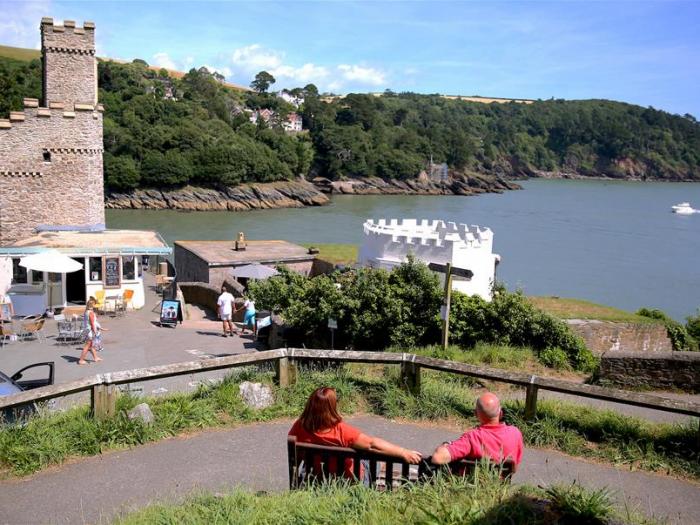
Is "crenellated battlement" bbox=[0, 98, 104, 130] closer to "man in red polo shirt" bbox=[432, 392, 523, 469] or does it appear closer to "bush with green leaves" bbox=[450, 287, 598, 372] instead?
"bush with green leaves" bbox=[450, 287, 598, 372]

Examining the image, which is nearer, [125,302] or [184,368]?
Answer: [184,368]

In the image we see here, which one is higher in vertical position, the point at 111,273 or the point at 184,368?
the point at 184,368

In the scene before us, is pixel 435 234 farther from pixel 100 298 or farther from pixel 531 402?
pixel 531 402

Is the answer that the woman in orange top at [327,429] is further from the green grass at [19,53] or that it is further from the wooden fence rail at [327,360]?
the green grass at [19,53]

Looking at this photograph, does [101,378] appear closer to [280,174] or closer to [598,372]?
[598,372]

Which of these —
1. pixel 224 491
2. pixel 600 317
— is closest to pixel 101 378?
pixel 224 491

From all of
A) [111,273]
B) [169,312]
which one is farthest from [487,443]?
[111,273]

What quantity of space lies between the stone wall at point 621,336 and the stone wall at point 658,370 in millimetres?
5432

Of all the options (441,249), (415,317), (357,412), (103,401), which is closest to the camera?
(103,401)

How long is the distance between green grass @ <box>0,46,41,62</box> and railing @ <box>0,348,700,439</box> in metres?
153

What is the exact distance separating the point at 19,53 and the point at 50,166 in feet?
488

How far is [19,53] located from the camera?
150125mm

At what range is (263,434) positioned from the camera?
7129 mm

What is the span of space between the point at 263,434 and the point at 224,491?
4.80 feet
